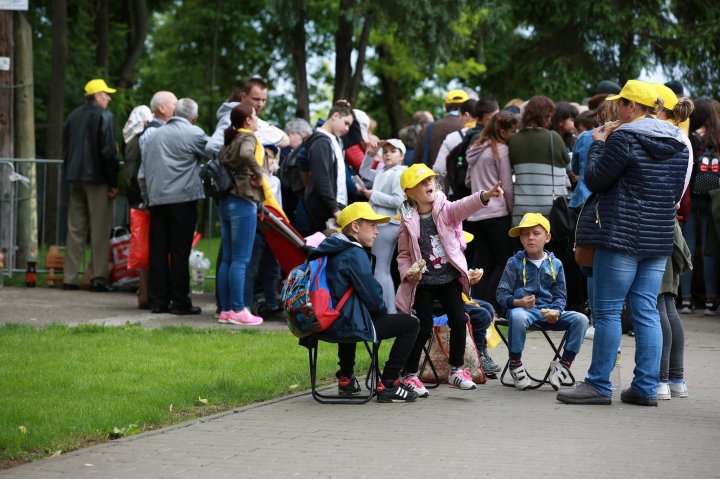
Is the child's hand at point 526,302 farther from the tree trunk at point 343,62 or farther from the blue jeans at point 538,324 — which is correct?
the tree trunk at point 343,62

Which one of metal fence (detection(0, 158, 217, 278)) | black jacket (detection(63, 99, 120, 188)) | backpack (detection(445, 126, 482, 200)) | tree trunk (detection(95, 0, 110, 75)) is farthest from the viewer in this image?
tree trunk (detection(95, 0, 110, 75))

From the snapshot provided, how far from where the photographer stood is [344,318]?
8242mm

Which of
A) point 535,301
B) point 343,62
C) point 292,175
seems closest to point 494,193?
point 535,301

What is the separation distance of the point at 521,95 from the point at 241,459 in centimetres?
3081

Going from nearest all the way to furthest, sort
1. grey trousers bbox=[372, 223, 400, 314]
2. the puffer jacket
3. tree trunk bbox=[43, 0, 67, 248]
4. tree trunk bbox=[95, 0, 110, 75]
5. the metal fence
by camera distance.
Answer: the puffer jacket < grey trousers bbox=[372, 223, 400, 314] < the metal fence < tree trunk bbox=[43, 0, 67, 248] < tree trunk bbox=[95, 0, 110, 75]

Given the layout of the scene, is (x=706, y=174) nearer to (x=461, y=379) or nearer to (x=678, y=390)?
(x=678, y=390)

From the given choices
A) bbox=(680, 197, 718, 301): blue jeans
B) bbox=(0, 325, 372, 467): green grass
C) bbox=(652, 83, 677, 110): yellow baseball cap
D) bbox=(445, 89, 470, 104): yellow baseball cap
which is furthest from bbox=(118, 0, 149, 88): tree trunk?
bbox=(652, 83, 677, 110): yellow baseball cap

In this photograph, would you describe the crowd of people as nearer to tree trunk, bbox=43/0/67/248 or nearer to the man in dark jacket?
the man in dark jacket

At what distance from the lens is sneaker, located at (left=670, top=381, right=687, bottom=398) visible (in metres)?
8.86

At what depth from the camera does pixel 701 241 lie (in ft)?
47.4

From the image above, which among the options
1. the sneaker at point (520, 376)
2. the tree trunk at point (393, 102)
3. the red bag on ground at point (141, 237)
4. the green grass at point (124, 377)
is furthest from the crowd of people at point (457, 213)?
the tree trunk at point (393, 102)

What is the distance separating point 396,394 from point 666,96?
2605mm

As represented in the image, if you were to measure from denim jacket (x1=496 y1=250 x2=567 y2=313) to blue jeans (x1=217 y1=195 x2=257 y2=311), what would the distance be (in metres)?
3.73

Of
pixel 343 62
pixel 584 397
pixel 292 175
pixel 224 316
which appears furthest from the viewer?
pixel 343 62
